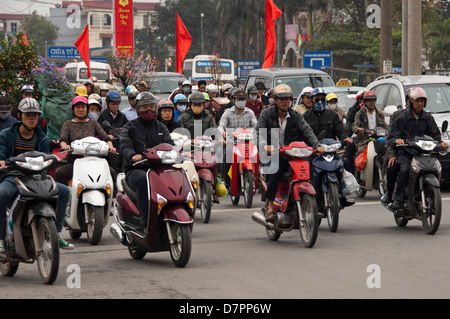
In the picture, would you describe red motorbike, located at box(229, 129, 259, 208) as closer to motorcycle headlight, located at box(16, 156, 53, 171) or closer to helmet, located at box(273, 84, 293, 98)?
helmet, located at box(273, 84, 293, 98)

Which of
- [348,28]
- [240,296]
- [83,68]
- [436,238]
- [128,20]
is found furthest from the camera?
[348,28]

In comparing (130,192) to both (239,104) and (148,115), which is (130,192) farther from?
(239,104)

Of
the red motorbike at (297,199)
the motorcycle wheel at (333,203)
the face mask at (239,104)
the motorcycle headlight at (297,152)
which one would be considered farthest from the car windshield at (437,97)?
the motorcycle headlight at (297,152)

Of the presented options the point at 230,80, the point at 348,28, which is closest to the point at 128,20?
the point at 230,80

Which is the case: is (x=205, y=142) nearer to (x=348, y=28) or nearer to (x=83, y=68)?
(x=83, y=68)

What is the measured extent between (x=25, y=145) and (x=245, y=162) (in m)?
6.35

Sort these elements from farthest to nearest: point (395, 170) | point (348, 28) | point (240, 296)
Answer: point (348, 28) < point (395, 170) < point (240, 296)

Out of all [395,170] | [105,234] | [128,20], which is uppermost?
[128,20]

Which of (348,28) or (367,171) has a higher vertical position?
(348,28)

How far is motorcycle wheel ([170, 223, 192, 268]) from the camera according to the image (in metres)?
8.92

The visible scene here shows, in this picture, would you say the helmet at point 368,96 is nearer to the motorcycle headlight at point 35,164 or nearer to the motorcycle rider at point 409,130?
the motorcycle rider at point 409,130

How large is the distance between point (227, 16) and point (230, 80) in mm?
24537

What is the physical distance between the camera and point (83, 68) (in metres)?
44.5

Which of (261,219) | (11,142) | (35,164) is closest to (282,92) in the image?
(261,219)
